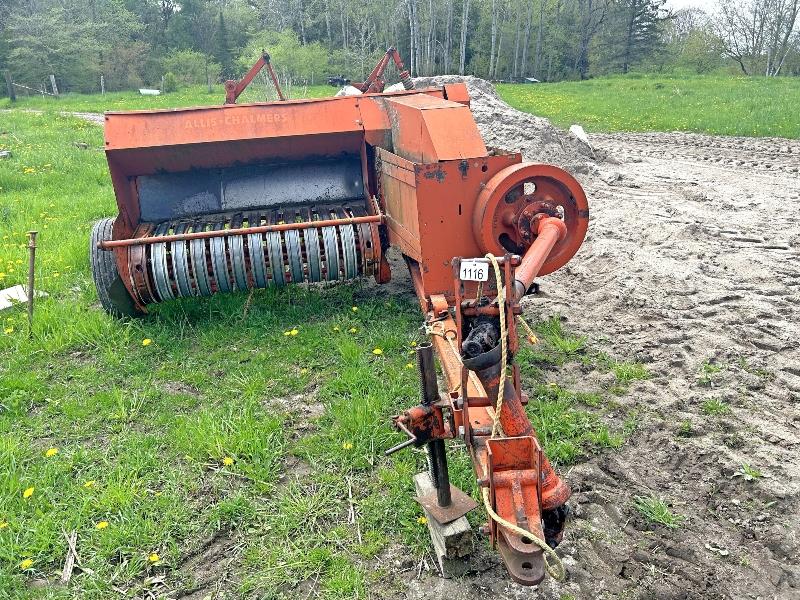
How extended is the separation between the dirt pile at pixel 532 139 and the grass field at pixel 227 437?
4.93 metres

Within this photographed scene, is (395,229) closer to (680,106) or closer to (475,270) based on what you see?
(475,270)

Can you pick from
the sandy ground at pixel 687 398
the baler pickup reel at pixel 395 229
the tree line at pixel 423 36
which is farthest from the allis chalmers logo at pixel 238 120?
the tree line at pixel 423 36

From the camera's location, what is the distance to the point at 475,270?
2021 millimetres

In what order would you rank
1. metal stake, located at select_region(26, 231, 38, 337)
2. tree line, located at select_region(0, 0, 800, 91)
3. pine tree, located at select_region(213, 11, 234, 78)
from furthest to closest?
1. pine tree, located at select_region(213, 11, 234, 78)
2. tree line, located at select_region(0, 0, 800, 91)
3. metal stake, located at select_region(26, 231, 38, 337)

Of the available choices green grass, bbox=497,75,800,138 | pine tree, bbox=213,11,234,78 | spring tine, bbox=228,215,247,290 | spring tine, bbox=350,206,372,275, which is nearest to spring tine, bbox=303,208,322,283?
spring tine, bbox=350,206,372,275

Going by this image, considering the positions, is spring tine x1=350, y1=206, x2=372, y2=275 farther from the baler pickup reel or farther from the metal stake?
the metal stake

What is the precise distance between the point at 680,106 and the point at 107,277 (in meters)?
16.5

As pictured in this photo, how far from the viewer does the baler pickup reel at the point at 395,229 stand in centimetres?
199

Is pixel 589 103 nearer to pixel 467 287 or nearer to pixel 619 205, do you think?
pixel 619 205

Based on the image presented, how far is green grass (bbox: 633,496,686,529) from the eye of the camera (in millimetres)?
2680

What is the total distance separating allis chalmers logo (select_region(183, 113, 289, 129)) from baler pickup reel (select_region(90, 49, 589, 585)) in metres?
0.01

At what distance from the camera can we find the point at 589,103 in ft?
65.8

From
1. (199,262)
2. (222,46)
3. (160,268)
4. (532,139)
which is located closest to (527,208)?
(199,262)

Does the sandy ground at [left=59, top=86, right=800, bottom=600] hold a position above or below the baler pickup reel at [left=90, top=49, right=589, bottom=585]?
below
